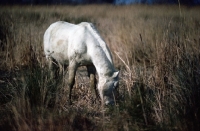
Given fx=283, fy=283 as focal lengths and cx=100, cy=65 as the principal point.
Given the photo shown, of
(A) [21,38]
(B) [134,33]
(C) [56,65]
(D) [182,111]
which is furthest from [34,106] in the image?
(B) [134,33]

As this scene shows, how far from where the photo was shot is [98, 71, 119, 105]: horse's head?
3.60m

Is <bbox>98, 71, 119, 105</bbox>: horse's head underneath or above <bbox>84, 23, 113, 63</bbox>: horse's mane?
underneath

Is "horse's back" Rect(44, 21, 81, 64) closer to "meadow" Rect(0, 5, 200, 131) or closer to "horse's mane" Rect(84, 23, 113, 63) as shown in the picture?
"horse's mane" Rect(84, 23, 113, 63)

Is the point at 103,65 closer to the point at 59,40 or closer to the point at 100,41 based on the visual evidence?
the point at 100,41

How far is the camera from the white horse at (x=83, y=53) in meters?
3.65

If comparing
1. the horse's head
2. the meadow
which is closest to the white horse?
the horse's head

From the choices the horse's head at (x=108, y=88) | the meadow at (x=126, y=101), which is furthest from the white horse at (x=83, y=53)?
the meadow at (x=126, y=101)

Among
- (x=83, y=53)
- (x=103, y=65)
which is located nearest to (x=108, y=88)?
(x=103, y=65)

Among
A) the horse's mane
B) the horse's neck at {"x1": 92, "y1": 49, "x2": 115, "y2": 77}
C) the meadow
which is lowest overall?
the meadow

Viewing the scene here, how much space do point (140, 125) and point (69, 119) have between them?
776 millimetres

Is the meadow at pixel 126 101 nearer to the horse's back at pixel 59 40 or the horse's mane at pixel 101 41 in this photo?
the horse's mane at pixel 101 41

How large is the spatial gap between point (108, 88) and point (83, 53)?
0.83 m

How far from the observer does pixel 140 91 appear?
3.36 m

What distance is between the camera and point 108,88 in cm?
359
